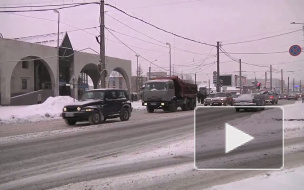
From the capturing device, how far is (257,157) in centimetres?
849

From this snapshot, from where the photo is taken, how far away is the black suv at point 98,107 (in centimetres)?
1709

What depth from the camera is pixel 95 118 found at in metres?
17.4

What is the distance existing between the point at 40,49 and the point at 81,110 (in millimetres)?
28799

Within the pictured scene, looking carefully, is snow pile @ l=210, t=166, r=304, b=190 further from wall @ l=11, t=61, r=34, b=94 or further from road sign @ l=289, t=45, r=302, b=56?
wall @ l=11, t=61, r=34, b=94

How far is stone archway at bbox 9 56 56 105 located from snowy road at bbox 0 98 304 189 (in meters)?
31.6

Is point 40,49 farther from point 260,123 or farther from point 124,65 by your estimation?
point 260,123

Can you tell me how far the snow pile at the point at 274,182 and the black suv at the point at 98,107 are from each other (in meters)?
12.0

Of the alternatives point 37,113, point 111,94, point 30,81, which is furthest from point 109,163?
point 30,81

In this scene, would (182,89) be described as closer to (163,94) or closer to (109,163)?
(163,94)
